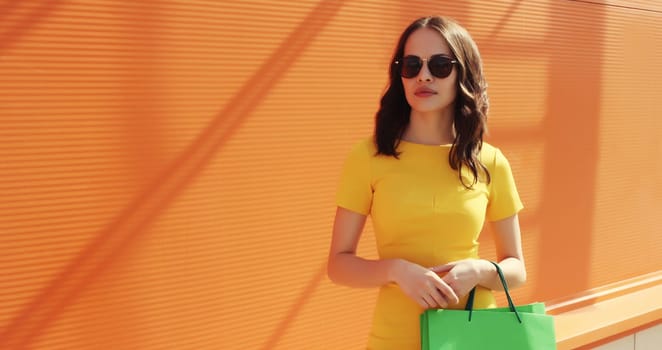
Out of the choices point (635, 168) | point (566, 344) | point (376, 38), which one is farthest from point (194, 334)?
point (635, 168)

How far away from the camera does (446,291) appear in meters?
1.98

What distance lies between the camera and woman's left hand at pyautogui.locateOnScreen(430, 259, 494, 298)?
2012 millimetres

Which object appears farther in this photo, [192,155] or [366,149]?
[192,155]

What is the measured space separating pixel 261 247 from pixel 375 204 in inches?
58.7

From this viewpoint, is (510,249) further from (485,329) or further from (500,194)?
(485,329)

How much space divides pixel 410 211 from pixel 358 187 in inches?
5.5

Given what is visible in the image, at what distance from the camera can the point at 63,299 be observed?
302 cm

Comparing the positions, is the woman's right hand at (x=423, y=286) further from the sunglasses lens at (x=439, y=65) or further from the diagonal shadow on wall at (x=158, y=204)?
the diagonal shadow on wall at (x=158, y=204)

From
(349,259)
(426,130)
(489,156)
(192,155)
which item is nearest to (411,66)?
(426,130)

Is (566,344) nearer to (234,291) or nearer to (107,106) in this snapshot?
(234,291)

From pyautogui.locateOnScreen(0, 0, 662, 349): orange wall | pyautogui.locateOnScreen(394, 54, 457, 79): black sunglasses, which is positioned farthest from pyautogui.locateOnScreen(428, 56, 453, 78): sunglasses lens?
pyautogui.locateOnScreen(0, 0, 662, 349): orange wall

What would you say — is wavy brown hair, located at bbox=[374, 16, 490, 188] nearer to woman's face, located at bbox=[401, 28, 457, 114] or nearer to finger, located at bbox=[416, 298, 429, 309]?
woman's face, located at bbox=[401, 28, 457, 114]

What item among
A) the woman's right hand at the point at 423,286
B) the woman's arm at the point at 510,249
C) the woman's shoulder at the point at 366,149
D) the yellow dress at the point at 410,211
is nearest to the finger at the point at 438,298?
the woman's right hand at the point at 423,286

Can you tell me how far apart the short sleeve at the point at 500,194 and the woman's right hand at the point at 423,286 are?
0.31 m
